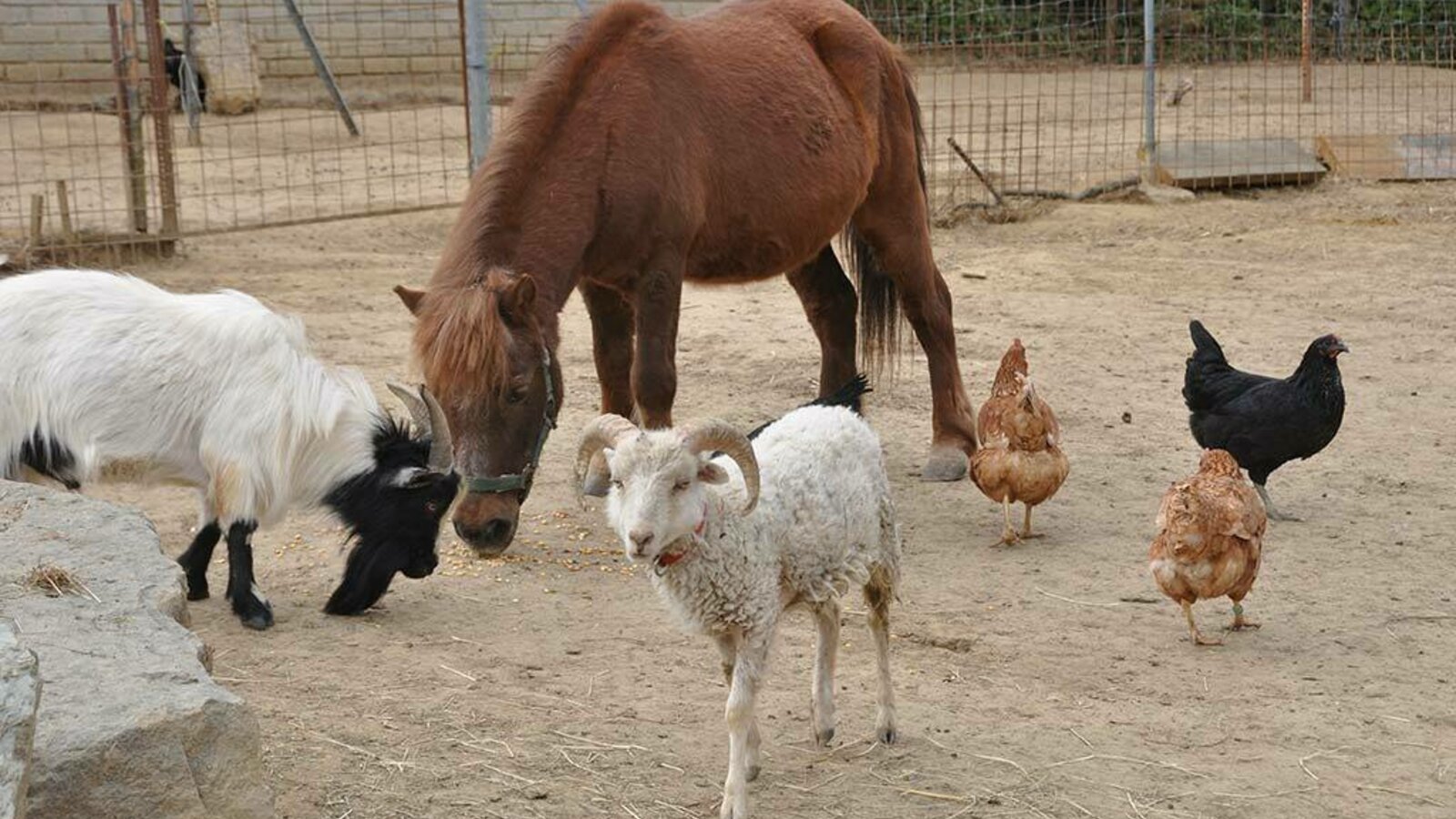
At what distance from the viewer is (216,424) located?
19.6ft

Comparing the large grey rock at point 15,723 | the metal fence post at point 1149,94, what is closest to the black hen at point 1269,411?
the large grey rock at point 15,723

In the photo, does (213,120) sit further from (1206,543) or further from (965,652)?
(1206,543)

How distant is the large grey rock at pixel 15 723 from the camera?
3033mm

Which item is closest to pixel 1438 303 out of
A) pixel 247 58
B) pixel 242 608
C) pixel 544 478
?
pixel 544 478

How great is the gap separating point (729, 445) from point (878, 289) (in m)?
4.21

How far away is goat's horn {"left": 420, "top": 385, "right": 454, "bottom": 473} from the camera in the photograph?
19.1ft

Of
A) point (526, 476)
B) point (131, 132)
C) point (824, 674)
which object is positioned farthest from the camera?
point (131, 132)

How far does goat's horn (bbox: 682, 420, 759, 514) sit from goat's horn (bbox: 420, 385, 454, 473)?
1.66 m

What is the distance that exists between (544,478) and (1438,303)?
6.24 metres

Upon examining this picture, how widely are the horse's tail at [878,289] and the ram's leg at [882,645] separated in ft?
11.2

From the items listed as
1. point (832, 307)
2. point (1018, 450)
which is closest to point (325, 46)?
point (832, 307)

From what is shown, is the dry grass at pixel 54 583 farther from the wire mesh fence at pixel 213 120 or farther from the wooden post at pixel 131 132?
the wooden post at pixel 131 132

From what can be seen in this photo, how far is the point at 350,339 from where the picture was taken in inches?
394

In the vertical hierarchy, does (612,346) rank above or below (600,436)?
below
